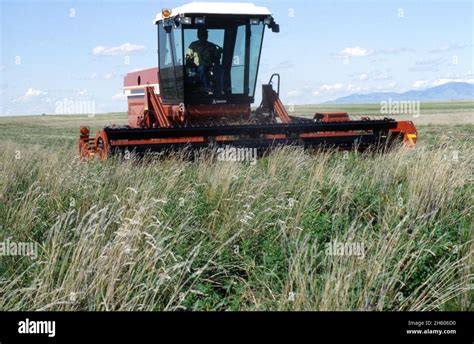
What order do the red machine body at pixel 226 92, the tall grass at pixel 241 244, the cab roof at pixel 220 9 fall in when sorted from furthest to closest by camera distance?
the cab roof at pixel 220 9 < the red machine body at pixel 226 92 < the tall grass at pixel 241 244

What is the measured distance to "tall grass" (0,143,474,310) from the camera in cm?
391

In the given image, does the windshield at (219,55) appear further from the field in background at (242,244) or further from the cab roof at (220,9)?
the field in background at (242,244)

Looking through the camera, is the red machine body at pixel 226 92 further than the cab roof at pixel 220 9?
No

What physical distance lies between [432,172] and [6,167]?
17.5ft

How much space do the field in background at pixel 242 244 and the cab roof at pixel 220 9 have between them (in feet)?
13.6

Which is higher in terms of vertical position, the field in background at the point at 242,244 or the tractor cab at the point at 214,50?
the tractor cab at the point at 214,50

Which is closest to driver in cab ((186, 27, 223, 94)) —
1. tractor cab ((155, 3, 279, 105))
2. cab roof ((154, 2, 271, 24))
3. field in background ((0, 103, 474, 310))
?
tractor cab ((155, 3, 279, 105))

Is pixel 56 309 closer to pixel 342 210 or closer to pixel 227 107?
pixel 342 210

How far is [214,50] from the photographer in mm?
11156

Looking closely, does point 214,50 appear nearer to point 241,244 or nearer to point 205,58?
point 205,58

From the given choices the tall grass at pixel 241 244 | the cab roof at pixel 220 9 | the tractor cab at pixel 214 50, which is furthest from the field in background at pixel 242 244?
the cab roof at pixel 220 9

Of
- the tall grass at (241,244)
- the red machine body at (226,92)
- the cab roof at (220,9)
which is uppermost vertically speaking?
the cab roof at (220,9)

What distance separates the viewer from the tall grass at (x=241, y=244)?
391 cm

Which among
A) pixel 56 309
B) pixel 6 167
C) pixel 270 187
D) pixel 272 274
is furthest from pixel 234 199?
pixel 6 167
